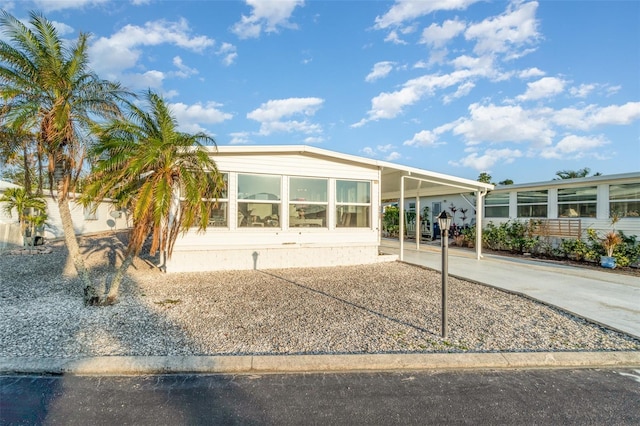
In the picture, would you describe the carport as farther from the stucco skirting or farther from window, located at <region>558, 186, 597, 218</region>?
window, located at <region>558, 186, 597, 218</region>

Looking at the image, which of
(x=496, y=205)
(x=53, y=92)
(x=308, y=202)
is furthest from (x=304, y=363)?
(x=496, y=205)

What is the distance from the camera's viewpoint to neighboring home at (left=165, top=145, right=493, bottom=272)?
7988mm

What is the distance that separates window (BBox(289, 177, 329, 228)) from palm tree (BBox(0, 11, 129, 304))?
4721mm

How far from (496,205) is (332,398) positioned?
14.4 metres

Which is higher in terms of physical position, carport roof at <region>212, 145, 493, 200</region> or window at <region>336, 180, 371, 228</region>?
carport roof at <region>212, 145, 493, 200</region>

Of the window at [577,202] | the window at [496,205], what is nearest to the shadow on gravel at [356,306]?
the window at [577,202]

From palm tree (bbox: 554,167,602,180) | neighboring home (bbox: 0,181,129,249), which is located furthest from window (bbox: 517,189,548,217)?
palm tree (bbox: 554,167,602,180)

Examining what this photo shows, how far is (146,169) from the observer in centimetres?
532

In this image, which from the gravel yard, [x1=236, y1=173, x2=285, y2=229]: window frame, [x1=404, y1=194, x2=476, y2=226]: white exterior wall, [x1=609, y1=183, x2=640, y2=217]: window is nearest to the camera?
the gravel yard

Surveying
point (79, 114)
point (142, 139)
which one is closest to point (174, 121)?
point (142, 139)

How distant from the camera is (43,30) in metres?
5.09

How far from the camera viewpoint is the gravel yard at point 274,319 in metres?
3.67

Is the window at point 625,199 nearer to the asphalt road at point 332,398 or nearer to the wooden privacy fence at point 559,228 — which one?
the wooden privacy fence at point 559,228

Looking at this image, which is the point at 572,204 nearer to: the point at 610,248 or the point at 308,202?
the point at 610,248
